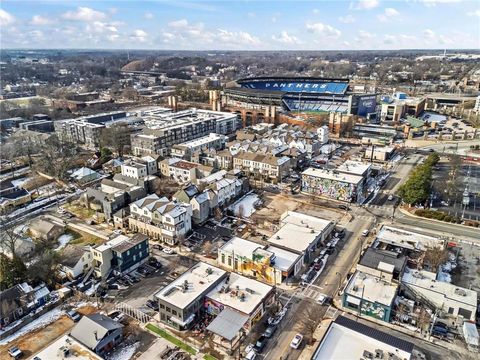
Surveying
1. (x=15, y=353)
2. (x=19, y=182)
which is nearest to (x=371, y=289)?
(x=15, y=353)

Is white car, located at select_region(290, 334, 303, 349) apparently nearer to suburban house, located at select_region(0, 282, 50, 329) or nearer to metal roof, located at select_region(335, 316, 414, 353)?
metal roof, located at select_region(335, 316, 414, 353)

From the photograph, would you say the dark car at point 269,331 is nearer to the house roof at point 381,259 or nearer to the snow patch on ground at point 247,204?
the house roof at point 381,259

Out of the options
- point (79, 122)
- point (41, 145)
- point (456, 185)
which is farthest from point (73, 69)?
point (456, 185)


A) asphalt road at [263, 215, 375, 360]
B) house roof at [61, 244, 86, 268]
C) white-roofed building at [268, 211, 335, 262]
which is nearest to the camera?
asphalt road at [263, 215, 375, 360]

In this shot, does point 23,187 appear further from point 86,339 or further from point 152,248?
point 86,339

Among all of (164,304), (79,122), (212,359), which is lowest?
(212,359)

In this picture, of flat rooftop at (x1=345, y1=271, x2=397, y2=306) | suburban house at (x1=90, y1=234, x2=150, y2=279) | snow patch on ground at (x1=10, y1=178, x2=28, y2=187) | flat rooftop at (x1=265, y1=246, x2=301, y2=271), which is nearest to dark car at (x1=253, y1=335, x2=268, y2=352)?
flat rooftop at (x1=265, y1=246, x2=301, y2=271)

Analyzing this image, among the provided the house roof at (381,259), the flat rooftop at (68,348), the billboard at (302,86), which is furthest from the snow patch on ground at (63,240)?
the billboard at (302,86)
